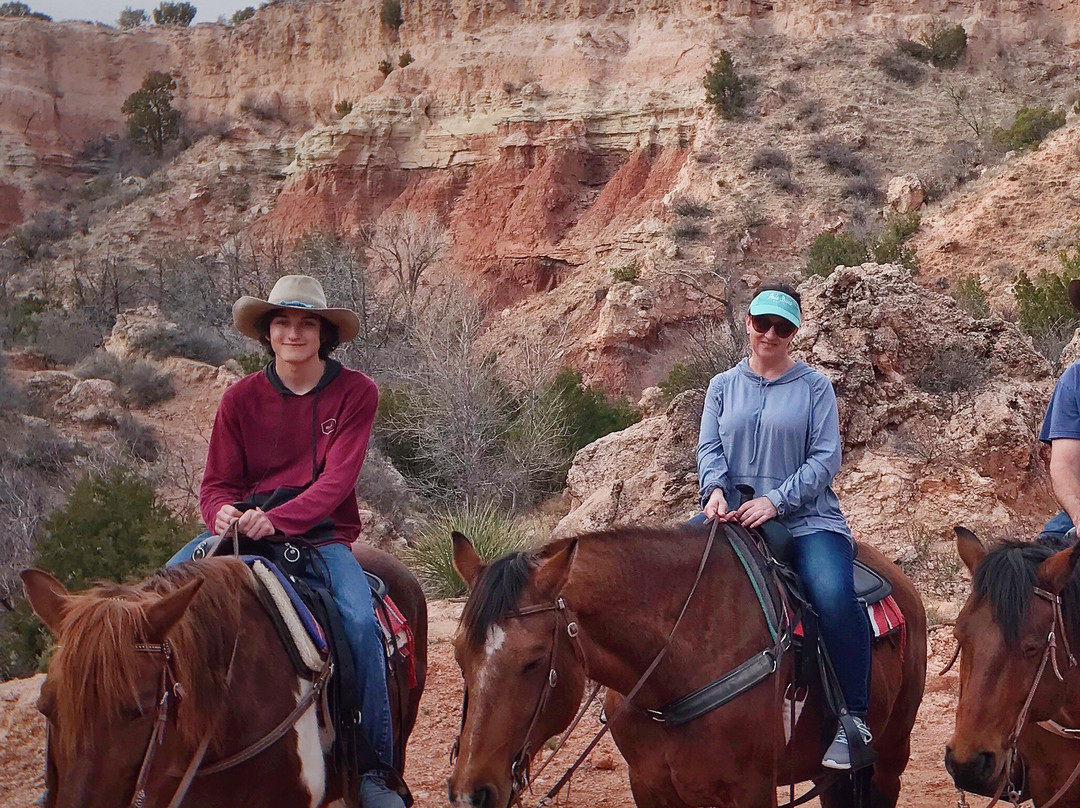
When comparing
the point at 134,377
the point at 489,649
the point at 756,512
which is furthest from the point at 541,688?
the point at 134,377

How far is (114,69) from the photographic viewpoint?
59062 mm

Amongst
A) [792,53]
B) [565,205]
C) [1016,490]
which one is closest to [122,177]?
[565,205]

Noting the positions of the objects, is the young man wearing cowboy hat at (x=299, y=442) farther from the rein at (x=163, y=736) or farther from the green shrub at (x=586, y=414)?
the green shrub at (x=586, y=414)

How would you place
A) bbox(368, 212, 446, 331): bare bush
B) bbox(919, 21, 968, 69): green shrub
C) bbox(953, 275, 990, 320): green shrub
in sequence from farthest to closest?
bbox(919, 21, 968, 69): green shrub, bbox(368, 212, 446, 331): bare bush, bbox(953, 275, 990, 320): green shrub

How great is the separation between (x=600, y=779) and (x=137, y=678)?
4799mm

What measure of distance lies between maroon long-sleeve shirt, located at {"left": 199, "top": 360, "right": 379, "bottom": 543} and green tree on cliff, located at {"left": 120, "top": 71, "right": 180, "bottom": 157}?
54.9 metres

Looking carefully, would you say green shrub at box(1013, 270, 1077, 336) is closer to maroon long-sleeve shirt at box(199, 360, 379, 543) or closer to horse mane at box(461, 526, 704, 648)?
maroon long-sleeve shirt at box(199, 360, 379, 543)

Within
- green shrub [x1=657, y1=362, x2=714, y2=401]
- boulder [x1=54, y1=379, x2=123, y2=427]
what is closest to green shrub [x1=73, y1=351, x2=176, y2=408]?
boulder [x1=54, y1=379, x2=123, y2=427]

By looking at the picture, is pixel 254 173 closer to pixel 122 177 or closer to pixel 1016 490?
pixel 122 177

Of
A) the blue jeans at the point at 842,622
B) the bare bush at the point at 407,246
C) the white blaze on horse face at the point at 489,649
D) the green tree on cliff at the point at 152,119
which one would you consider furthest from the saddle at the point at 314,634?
the green tree on cliff at the point at 152,119

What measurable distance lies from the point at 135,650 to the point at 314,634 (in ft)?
3.13

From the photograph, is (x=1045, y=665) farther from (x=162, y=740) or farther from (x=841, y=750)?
(x=162, y=740)

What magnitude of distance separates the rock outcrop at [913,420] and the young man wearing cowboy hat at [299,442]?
24.8 ft

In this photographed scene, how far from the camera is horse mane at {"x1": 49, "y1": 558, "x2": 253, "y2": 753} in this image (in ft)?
10.3
